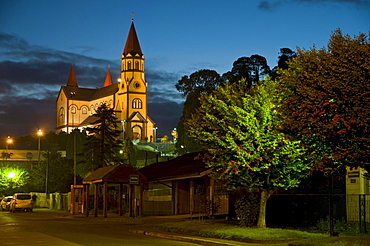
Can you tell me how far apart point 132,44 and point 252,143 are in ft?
486

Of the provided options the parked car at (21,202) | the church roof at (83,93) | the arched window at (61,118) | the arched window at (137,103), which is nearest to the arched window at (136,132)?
the arched window at (137,103)

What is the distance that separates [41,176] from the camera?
7581 centimetres

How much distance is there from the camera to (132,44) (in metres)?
169

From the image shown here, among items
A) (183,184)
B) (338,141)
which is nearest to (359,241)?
(338,141)

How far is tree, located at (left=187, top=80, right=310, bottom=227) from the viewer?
2309 centimetres

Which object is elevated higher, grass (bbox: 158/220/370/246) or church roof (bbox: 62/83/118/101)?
church roof (bbox: 62/83/118/101)

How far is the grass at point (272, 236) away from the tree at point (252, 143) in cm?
216

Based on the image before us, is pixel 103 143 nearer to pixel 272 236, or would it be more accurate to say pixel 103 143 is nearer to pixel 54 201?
pixel 54 201

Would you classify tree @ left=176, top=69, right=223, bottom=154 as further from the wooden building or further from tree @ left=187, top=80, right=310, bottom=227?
tree @ left=187, top=80, right=310, bottom=227

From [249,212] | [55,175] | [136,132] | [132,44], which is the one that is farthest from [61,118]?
[249,212]

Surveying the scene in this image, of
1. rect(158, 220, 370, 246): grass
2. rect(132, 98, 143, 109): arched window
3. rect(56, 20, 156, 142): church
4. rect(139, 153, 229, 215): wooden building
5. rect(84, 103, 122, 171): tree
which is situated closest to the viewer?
rect(158, 220, 370, 246): grass

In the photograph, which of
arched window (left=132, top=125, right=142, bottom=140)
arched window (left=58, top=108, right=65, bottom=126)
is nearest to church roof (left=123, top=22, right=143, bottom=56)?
arched window (left=132, top=125, right=142, bottom=140)

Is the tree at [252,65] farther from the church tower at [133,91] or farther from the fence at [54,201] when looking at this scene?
the church tower at [133,91]

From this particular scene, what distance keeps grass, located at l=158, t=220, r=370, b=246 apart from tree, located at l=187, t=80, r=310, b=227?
2.16 metres
